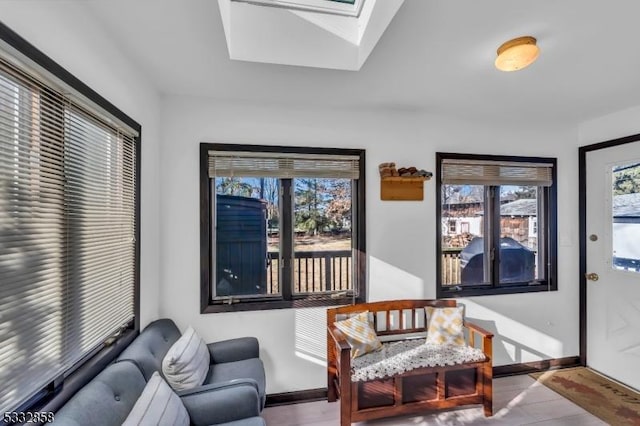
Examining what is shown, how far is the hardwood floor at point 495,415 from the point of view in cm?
222

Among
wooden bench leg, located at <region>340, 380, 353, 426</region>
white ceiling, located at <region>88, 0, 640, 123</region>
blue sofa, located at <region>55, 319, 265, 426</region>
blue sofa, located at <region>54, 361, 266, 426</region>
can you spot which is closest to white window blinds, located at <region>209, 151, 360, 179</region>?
white ceiling, located at <region>88, 0, 640, 123</region>

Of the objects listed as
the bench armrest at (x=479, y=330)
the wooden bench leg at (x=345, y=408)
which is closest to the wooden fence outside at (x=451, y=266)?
the bench armrest at (x=479, y=330)

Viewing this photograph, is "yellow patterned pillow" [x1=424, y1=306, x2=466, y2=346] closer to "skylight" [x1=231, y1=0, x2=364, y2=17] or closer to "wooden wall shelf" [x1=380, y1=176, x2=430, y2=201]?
"wooden wall shelf" [x1=380, y1=176, x2=430, y2=201]

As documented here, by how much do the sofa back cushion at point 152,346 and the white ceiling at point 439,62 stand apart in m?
1.67

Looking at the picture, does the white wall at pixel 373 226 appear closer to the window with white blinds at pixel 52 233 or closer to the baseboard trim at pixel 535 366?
the baseboard trim at pixel 535 366

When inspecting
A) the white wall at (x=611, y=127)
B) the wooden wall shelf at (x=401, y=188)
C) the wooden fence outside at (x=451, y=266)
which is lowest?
the wooden fence outside at (x=451, y=266)

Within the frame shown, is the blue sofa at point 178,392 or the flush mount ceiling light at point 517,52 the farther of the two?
the flush mount ceiling light at point 517,52

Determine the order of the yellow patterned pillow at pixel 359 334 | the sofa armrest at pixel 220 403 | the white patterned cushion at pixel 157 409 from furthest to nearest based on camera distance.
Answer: the yellow patterned pillow at pixel 359 334, the sofa armrest at pixel 220 403, the white patterned cushion at pixel 157 409

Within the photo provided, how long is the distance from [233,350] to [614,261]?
3425mm

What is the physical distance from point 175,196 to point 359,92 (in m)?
1.62

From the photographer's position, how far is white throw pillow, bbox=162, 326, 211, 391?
1688 millimetres

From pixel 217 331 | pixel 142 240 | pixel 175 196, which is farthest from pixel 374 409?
pixel 175 196

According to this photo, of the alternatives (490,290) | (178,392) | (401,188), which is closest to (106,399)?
(178,392)

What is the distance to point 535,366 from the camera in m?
2.95
